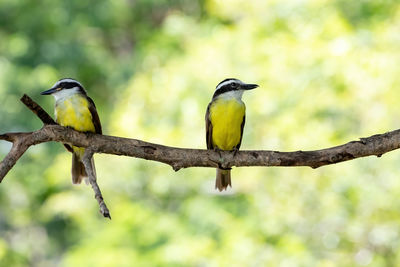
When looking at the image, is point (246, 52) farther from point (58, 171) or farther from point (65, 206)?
point (65, 206)

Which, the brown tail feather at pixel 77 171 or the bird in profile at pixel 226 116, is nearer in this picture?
the brown tail feather at pixel 77 171

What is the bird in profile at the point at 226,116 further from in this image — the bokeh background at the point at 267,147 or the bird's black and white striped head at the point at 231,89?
the bokeh background at the point at 267,147

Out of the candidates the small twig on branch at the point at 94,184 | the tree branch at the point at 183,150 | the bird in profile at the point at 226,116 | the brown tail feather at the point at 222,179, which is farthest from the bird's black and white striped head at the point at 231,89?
the small twig on branch at the point at 94,184

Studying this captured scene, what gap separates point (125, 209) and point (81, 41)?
750cm

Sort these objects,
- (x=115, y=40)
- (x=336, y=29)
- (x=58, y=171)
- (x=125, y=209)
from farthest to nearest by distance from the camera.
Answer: (x=115, y=40) < (x=58, y=171) < (x=125, y=209) < (x=336, y=29)

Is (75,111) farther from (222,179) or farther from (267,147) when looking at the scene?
(267,147)

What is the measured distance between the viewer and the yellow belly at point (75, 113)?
222 inches

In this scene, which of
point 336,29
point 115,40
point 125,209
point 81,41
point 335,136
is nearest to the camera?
point 335,136

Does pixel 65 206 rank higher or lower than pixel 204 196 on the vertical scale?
higher

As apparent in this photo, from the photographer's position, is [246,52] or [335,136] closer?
[335,136]

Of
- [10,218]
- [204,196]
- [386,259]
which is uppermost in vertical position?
[10,218]

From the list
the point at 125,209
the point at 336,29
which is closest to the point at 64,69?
the point at 125,209

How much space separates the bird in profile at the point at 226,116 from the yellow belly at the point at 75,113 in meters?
1.09

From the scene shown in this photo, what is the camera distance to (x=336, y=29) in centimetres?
910
